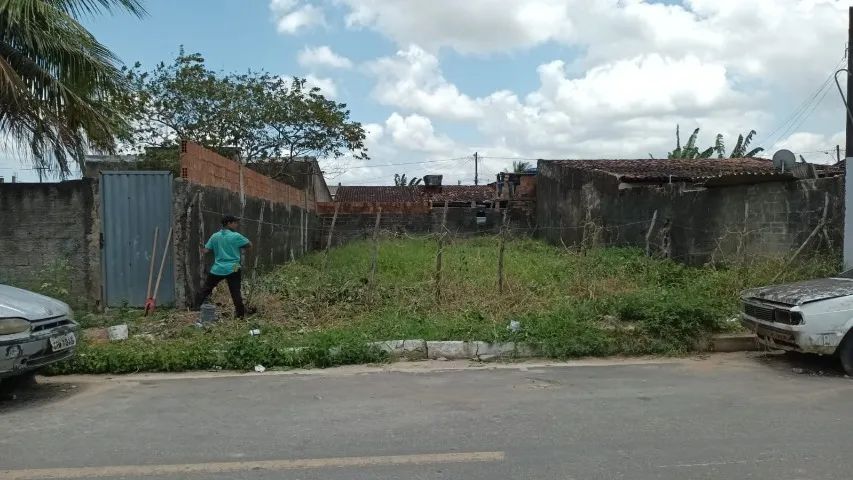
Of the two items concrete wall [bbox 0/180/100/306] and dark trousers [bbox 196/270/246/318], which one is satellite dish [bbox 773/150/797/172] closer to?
dark trousers [bbox 196/270/246/318]

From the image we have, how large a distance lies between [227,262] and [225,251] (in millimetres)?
150

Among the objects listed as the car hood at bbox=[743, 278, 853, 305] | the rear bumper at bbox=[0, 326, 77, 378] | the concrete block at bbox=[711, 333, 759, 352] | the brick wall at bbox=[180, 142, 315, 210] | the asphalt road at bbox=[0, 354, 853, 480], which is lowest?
the asphalt road at bbox=[0, 354, 853, 480]

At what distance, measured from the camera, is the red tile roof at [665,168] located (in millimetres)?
17984

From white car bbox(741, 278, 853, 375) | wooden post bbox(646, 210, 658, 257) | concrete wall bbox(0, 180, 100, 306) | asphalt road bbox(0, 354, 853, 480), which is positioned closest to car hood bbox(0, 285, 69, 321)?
asphalt road bbox(0, 354, 853, 480)

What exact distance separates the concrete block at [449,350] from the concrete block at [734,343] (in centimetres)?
298

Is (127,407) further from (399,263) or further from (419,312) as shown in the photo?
(399,263)

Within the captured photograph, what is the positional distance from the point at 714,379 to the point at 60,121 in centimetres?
Answer: 907

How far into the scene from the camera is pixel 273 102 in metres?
20.6

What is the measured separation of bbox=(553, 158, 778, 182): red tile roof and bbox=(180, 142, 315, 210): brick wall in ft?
31.0

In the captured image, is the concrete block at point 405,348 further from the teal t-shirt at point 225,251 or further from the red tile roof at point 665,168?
the red tile roof at point 665,168

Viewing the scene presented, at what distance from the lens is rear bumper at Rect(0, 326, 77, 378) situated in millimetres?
5234

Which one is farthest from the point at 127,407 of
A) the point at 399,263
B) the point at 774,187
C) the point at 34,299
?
the point at 774,187

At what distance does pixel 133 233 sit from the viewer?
9.37 m

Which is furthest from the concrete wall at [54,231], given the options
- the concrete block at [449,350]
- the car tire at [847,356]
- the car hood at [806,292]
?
the car tire at [847,356]
